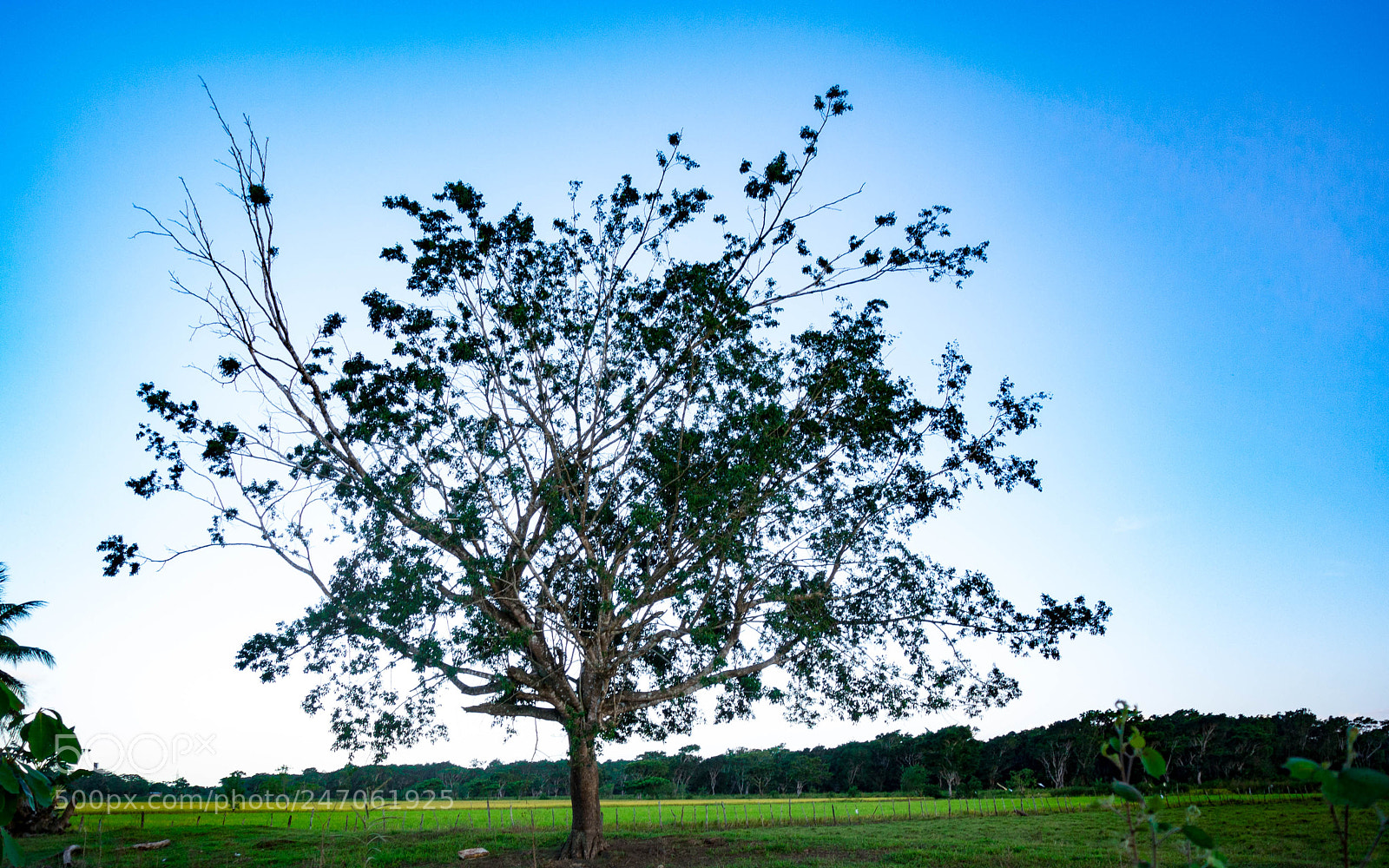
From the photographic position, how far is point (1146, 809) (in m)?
1.68

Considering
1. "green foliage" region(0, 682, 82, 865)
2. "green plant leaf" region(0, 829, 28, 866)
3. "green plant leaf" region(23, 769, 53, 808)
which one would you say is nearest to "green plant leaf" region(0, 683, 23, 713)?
"green foliage" region(0, 682, 82, 865)

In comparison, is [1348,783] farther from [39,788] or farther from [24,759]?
[24,759]

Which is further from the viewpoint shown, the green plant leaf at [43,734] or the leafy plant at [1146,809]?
the leafy plant at [1146,809]

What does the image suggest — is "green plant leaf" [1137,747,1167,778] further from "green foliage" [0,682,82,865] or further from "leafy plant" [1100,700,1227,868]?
"green foliage" [0,682,82,865]

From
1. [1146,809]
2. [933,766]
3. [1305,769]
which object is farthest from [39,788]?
[933,766]

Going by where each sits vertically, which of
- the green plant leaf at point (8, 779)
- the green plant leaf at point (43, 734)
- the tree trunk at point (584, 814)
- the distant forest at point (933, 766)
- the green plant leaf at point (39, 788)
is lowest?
the distant forest at point (933, 766)

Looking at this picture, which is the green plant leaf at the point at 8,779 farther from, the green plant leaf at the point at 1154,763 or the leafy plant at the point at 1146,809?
the green plant leaf at the point at 1154,763

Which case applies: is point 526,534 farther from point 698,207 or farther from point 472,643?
point 698,207

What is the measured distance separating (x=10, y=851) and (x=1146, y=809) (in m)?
2.08

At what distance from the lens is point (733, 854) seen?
18359mm

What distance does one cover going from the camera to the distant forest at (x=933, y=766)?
6269 cm

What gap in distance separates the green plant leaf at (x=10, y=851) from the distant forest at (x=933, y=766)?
5188cm

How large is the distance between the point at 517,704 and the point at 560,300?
869cm

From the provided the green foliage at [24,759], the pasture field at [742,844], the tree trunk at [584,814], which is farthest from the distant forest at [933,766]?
the green foliage at [24,759]
